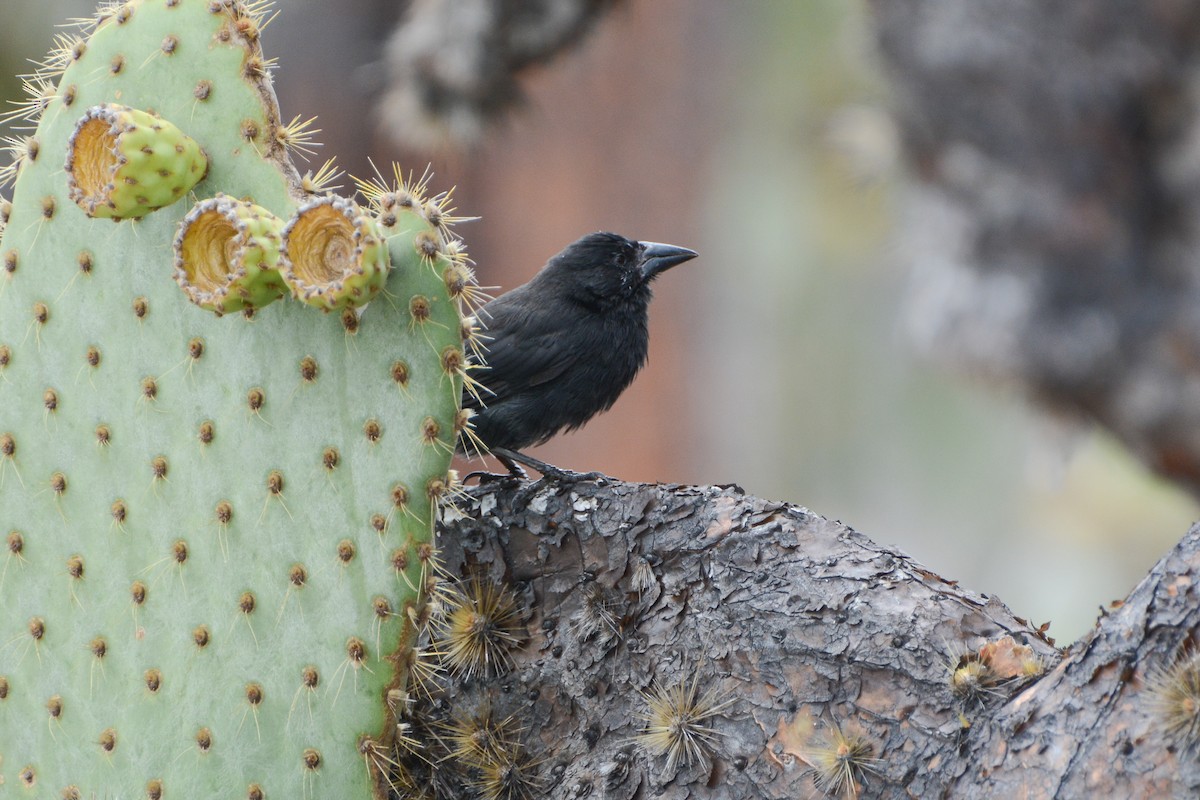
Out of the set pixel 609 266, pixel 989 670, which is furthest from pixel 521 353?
pixel 989 670

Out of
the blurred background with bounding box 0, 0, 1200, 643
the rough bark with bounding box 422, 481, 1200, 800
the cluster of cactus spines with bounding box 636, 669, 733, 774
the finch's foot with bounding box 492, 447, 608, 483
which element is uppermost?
the blurred background with bounding box 0, 0, 1200, 643

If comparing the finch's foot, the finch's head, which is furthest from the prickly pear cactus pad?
the finch's head

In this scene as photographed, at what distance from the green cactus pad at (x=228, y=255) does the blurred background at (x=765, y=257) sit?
2371mm

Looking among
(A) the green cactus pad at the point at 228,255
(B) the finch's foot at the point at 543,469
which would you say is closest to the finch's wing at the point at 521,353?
(B) the finch's foot at the point at 543,469

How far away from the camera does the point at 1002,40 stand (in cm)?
506

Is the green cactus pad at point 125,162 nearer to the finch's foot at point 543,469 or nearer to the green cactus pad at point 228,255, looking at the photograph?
the green cactus pad at point 228,255

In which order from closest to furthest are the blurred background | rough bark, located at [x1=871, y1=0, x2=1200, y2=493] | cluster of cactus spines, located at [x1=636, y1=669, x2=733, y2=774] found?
cluster of cactus spines, located at [x1=636, y1=669, x2=733, y2=774] < rough bark, located at [x1=871, y1=0, x2=1200, y2=493] < the blurred background

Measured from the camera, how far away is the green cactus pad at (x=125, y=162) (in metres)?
1.85

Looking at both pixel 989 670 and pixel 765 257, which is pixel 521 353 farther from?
pixel 765 257

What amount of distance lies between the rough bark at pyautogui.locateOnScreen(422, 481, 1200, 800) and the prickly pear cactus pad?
0.38 meters

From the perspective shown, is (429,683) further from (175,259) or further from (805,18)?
(805,18)

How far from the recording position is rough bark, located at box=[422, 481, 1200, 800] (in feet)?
5.48

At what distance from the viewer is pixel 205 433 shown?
6.44ft

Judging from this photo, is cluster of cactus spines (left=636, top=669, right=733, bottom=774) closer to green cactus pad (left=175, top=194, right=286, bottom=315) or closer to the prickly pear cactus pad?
the prickly pear cactus pad
